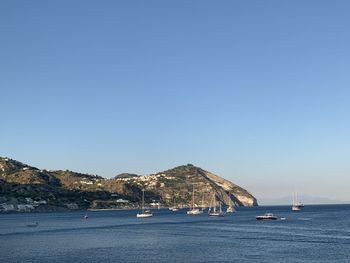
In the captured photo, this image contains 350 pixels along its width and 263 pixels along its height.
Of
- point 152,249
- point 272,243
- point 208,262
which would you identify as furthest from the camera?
point 272,243

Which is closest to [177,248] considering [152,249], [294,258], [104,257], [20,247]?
[152,249]

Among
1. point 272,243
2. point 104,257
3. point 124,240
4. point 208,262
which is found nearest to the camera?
point 208,262

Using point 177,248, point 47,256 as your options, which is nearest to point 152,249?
point 177,248

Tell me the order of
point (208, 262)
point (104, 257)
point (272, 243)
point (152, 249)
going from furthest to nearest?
point (272, 243) → point (152, 249) → point (104, 257) → point (208, 262)

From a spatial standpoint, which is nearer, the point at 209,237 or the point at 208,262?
the point at 208,262

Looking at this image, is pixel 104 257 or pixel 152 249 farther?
pixel 152 249

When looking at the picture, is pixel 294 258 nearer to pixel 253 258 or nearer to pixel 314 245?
pixel 253 258

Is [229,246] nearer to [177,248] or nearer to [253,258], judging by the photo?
[177,248]

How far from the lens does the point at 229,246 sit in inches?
5236

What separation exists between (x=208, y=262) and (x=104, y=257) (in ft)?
79.6

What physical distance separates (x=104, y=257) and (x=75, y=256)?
700 centimetres

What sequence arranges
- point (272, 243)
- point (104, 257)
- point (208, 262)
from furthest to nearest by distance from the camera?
point (272, 243)
point (104, 257)
point (208, 262)

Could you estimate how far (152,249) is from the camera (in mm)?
127688

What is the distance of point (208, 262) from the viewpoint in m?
103
